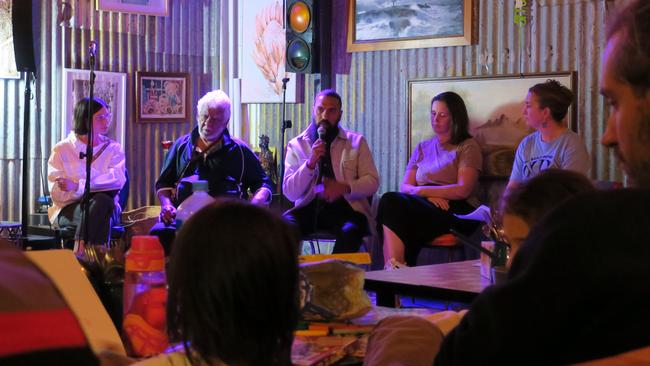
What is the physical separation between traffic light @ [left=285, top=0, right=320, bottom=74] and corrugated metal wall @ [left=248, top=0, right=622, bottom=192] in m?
0.31

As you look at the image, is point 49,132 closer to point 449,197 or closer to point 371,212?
point 371,212

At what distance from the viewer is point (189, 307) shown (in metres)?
1.12

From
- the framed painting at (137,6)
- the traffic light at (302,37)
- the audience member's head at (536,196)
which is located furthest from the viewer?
the framed painting at (137,6)

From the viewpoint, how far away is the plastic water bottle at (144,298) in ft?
5.01

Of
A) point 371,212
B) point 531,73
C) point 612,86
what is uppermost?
point 531,73

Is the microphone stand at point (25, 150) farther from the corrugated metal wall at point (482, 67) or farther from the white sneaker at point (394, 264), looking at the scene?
the white sneaker at point (394, 264)

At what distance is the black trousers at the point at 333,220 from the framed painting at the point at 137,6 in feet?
7.58

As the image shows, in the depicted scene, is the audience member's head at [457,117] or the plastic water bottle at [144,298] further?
the audience member's head at [457,117]

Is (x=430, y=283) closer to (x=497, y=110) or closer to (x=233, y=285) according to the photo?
(x=233, y=285)

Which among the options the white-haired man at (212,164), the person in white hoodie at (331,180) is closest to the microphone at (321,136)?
the person in white hoodie at (331,180)

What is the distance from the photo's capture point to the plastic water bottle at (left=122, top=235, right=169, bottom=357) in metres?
1.53

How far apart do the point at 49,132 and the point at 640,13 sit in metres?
5.81

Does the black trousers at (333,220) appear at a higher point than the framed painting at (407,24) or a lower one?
lower

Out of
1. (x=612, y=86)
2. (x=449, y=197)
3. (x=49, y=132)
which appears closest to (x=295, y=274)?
(x=612, y=86)
